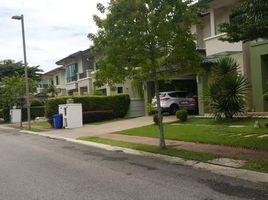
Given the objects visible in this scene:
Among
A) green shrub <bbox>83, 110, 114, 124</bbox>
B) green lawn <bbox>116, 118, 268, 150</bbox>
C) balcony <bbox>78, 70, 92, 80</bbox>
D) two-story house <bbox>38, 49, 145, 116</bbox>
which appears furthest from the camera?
balcony <bbox>78, 70, 92, 80</bbox>

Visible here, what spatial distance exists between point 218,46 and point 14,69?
50128mm

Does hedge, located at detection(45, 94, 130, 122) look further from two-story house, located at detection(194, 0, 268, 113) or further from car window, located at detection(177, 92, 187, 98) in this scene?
two-story house, located at detection(194, 0, 268, 113)

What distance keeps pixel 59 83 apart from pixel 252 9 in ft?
189

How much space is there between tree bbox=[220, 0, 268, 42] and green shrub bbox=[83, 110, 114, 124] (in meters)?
22.1

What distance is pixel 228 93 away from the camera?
2195 centimetres

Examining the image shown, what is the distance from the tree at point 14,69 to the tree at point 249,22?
5997cm

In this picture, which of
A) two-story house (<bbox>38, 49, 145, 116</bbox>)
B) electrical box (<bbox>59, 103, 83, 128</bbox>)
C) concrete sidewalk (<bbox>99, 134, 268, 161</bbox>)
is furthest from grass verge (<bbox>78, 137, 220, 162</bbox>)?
two-story house (<bbox>38, 49, 145, 116</bbox>)

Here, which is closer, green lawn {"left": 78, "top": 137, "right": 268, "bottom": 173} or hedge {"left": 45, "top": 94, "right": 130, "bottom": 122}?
green lawn {"left": 78, "top": 137, "right": 268, "bottom": 173}

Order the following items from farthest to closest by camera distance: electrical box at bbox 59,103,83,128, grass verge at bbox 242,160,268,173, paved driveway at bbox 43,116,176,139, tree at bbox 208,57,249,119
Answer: electrical box at bbox 59,103,83,128
paved driveway at bbox 43,116,176,139
tree at bbox 208,57,249,119
grass verge at bbox 242,160,268,173

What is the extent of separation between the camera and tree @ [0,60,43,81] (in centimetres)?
7094

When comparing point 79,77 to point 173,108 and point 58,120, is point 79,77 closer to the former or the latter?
point 58,120

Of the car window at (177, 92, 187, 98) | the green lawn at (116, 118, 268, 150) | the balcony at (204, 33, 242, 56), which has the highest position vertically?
the balcony at (204, 33, 242, 56)

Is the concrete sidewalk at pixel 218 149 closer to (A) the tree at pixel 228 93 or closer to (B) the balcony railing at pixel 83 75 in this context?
(A) the tree at pixel 228 93

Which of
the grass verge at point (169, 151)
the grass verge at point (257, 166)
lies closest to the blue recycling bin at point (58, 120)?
the grass verge at point (169, 151)
